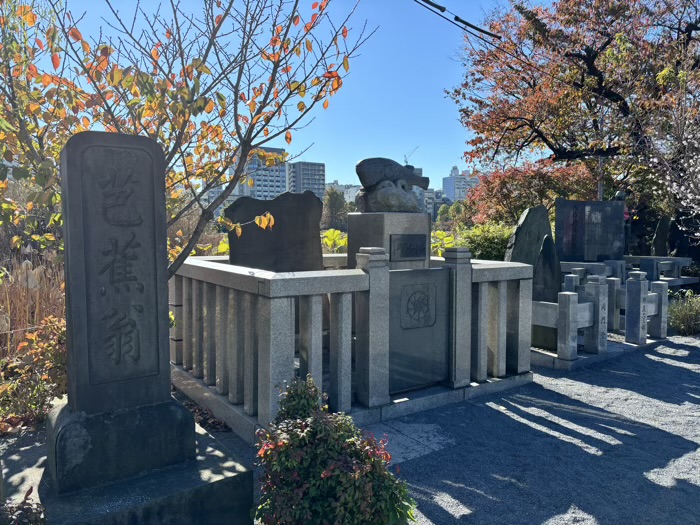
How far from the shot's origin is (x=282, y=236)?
622cm

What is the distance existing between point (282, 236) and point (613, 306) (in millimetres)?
5244

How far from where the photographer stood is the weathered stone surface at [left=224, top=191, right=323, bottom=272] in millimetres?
5906

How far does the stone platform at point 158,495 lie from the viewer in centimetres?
244

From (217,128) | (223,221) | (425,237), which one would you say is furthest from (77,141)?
(425,237)

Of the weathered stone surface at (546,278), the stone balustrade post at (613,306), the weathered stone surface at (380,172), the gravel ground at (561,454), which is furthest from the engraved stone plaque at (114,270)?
the stone balustrade post at (613,306)

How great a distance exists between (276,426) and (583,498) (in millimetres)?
2020

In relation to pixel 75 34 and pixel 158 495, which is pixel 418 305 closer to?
pixel 158 495

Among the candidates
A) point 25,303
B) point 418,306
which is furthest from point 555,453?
point 25,303

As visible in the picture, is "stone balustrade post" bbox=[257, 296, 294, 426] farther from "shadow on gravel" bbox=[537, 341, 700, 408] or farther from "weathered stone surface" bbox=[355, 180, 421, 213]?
"shadow on gravel" bbox=[537, 341, 700, 408]

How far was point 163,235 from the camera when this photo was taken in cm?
287

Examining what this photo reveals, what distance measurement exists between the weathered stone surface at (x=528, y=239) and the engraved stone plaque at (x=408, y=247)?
257 cm

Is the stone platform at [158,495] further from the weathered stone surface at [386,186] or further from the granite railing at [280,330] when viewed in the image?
the weathered stone surface at [386,186]

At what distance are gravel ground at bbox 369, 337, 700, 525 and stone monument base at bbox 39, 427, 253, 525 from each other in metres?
1.09

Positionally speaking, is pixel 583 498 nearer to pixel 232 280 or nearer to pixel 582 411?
pixel 582 411
